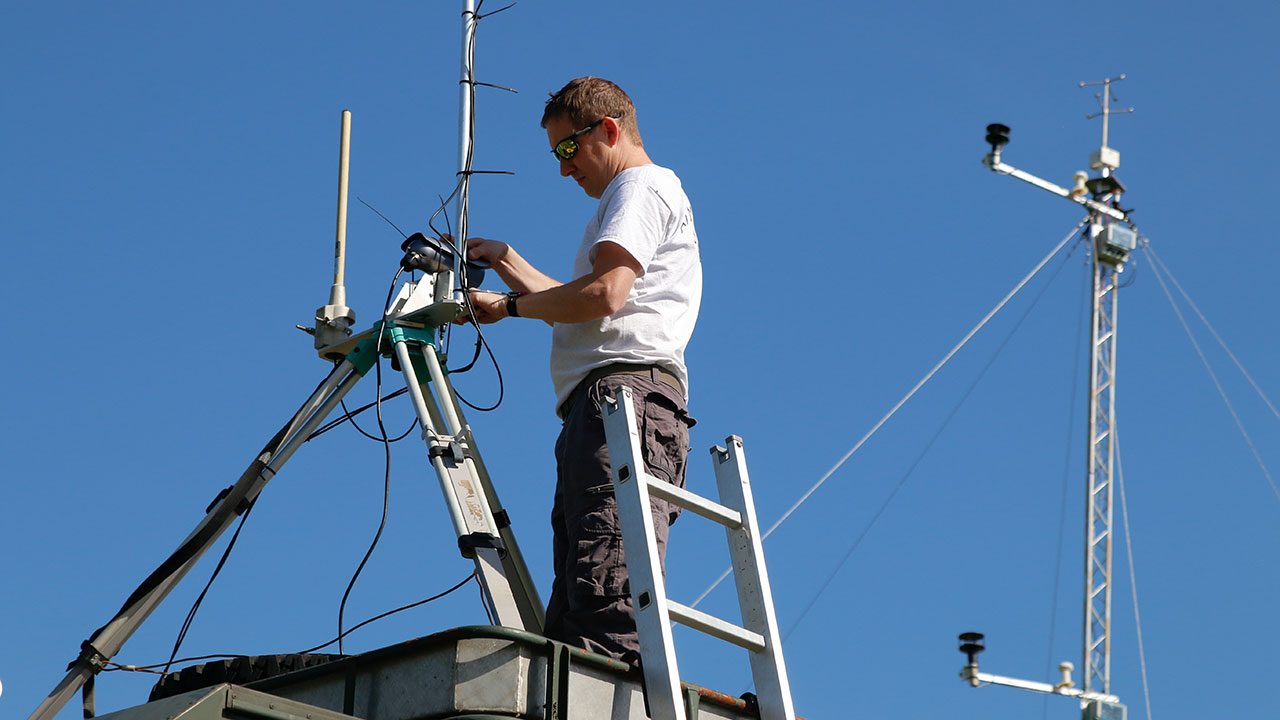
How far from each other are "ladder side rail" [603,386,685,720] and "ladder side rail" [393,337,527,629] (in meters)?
0.80

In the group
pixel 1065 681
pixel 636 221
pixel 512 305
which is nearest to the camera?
pixel 636 221

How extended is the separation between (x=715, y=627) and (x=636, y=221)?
1.30 m

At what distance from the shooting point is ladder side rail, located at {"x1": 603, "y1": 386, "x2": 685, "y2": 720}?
401cm

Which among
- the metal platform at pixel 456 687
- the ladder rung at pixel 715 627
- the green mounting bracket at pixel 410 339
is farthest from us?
the green mounting bracket at pixel 410 339

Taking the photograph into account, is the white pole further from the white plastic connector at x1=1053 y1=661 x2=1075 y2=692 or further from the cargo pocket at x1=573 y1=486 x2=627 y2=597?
the white plastic connector at x1=1053 y1=661 x2=1075 y2=692

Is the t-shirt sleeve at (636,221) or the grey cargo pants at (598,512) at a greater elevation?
the t-shirt sleeve at (636,221)

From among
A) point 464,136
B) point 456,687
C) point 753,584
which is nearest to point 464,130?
point 464,136

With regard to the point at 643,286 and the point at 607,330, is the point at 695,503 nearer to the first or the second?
the point at 607,330

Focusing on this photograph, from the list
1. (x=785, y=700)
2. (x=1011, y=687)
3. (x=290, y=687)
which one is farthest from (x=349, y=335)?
(x=1011, y=687)

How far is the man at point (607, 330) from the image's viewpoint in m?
4.45

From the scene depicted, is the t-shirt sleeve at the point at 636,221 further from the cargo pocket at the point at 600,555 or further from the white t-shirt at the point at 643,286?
the cargo pocket at the point at 600,555

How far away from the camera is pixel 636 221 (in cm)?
485

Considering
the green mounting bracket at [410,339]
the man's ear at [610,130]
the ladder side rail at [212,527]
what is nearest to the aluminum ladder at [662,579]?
the man's ear at [610,130]

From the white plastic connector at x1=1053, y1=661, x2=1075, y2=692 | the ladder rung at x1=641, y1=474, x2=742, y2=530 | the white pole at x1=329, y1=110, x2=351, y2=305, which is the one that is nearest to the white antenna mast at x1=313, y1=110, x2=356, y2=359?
the white pole at x1=329, y1=110, x2=351, y2=305
